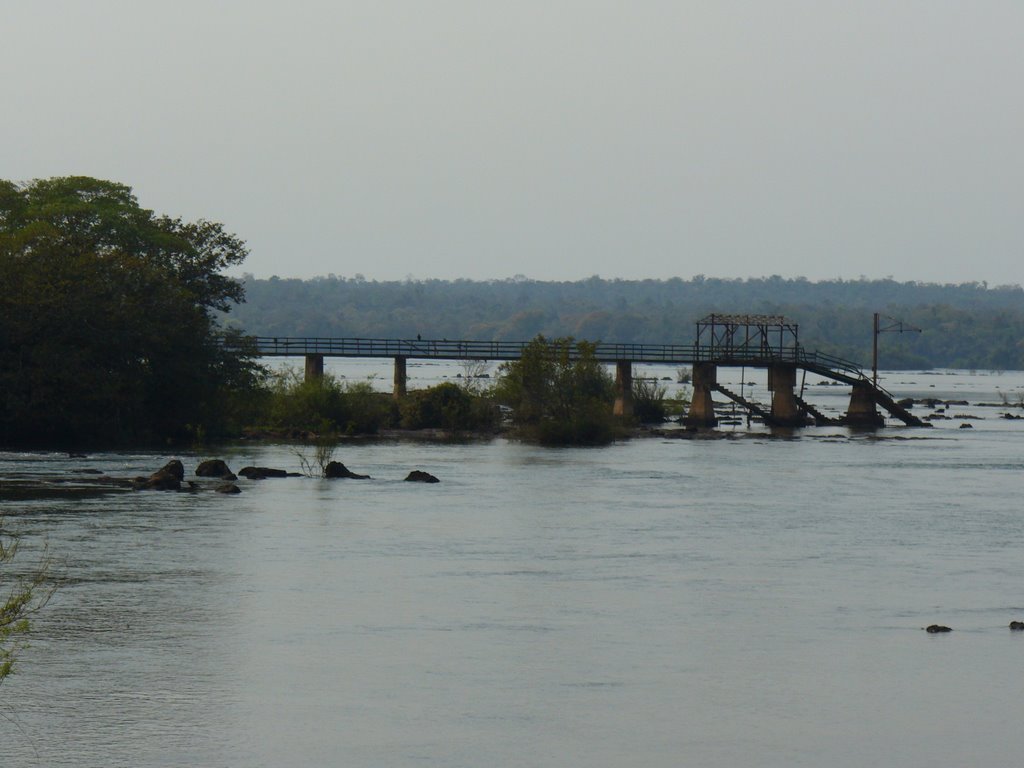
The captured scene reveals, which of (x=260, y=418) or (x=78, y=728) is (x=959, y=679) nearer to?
(x=78, y=728)

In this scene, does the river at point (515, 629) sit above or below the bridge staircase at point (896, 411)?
below

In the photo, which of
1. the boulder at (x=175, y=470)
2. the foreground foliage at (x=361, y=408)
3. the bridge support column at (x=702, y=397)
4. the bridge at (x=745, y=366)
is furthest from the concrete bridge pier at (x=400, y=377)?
the boulder at (x=175, y=470)

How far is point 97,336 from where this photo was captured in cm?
6291

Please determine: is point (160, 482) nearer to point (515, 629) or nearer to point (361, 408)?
point (515, 629)

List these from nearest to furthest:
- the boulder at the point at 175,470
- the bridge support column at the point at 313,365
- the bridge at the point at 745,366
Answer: the boulder at the point at 175,470 → the bridge at the point at 745,366 → the bridge support column at the point at 313,365

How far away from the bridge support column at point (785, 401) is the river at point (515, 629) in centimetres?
3980

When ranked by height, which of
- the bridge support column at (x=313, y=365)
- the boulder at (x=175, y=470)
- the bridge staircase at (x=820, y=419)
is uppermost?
the bridge support column at (x=313, y=365)

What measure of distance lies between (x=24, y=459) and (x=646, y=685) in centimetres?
3892

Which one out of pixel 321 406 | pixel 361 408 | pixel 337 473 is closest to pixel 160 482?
pixel 337 473

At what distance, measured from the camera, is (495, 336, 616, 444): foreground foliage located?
251 feet

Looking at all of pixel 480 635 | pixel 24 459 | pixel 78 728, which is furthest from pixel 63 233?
pixel 78 728

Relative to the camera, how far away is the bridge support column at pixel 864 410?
9062cm

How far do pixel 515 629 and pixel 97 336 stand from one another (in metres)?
40.6

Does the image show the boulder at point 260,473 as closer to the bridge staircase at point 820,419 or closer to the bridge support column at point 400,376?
the bridge support column at point 400,376
